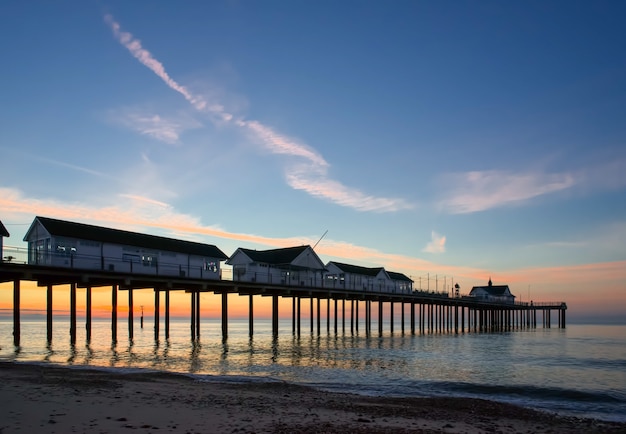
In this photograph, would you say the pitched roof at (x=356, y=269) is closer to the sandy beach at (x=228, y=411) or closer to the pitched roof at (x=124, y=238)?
the pitched roof at (x=124, y=238)

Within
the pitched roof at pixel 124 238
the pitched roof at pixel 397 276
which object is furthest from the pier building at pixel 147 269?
the pitched roof at pixel 397 276

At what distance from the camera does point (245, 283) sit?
4588 centimetres

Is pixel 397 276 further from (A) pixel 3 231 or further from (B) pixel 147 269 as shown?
(A) pixel 3 231

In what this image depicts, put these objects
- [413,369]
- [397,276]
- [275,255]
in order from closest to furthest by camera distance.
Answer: [413,369] < [275,255] < [397,276]

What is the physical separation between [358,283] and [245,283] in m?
28.8

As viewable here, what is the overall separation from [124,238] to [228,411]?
1122 inches

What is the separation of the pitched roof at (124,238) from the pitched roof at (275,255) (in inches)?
246

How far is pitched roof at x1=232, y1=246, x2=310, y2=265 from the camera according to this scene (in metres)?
55.1

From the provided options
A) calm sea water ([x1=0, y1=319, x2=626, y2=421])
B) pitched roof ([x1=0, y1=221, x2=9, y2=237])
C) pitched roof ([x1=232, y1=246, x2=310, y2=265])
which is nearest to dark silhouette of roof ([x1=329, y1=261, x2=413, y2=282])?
pitched roof ([x1=232, y1=246, x2=310, y2=265])

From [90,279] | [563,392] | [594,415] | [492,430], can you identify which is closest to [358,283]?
[90,279]

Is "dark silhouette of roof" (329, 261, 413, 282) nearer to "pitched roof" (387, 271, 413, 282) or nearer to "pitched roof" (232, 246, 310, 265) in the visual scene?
"pitched roof" (387, 271, 413, 282)

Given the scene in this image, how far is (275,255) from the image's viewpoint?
58.1 metres

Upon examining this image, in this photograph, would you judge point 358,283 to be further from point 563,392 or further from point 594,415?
point 594,415

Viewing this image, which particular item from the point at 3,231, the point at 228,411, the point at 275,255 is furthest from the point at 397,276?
the point at 228,411
